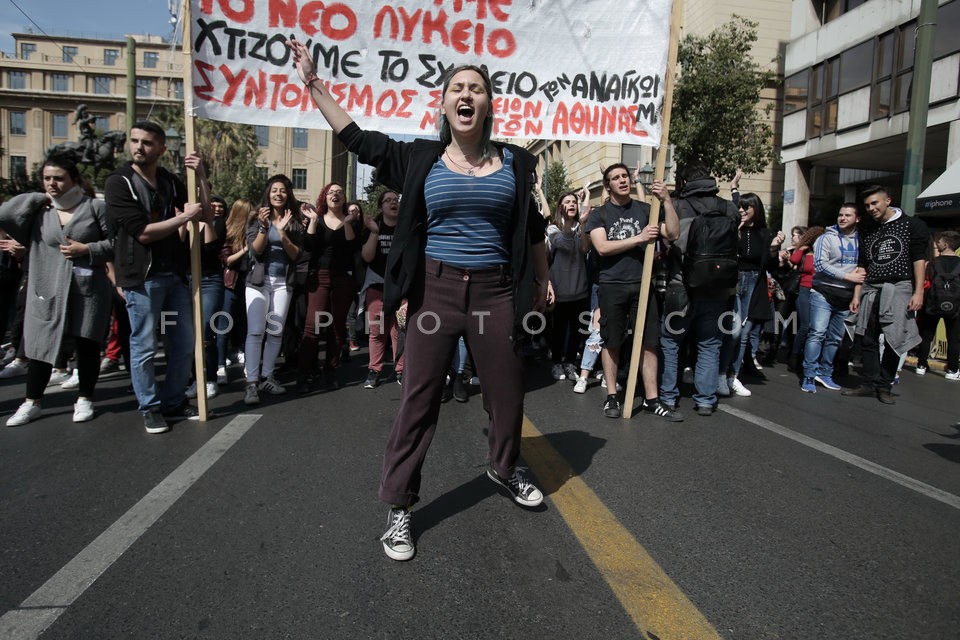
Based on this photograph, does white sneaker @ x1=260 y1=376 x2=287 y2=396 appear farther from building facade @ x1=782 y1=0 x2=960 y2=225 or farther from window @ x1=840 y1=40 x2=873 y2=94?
window @ x1=840 y1=40 x2=873 y2=94

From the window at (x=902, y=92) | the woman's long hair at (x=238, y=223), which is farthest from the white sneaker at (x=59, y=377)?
the window at (x=902, y=92)

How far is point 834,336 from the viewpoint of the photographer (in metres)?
6.69

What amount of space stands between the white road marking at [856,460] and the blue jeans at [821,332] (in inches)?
70.5

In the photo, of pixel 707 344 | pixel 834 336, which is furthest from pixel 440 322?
pixel 834 336

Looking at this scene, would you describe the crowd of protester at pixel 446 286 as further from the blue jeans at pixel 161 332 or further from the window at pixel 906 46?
the window at pixel 906 46

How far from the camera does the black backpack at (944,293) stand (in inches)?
313

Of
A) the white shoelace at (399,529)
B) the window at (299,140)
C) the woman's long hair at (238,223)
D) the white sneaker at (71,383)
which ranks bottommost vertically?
the white sneaker at (71,383)

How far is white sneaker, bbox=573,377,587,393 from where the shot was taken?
5938 mm

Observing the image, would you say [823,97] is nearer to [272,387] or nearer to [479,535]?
[272,387]

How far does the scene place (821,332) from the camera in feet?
21.8

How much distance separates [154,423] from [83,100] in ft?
254

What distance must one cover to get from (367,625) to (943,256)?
8.99 m

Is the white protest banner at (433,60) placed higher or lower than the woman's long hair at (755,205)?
higher

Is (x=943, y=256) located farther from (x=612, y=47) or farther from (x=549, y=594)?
(x=549, y=594)
